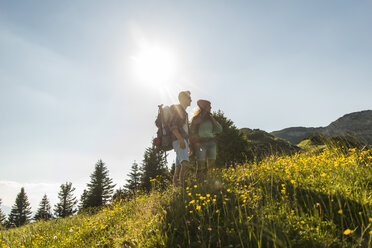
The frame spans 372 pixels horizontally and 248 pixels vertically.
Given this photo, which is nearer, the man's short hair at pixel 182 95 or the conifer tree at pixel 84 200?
the man's short hair at pixel 182 95

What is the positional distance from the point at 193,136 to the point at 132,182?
952 inches

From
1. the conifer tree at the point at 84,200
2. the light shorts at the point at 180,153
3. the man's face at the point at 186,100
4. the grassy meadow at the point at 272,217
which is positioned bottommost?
the conifer tree at the point at 84,200

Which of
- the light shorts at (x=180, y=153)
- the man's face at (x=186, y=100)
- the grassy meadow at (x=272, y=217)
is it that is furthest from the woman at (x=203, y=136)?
the grassy meadow at (x=272, y=217)

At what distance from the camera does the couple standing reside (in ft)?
14.4

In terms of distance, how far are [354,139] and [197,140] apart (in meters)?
3.80

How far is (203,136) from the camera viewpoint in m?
5.01

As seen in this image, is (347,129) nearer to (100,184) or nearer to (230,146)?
(230,146)

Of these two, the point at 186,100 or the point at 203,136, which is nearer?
the point at 186,100

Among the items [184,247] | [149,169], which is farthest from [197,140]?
[149,169]

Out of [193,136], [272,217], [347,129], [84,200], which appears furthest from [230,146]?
[84,200]

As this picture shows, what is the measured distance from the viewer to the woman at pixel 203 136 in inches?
197

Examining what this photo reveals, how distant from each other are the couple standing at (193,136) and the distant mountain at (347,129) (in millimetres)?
2764

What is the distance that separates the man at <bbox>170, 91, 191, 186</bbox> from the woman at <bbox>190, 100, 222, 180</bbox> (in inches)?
20.9

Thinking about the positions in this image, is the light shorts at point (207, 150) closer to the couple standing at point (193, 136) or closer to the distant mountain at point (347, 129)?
the couple standing at point (193, 136)
